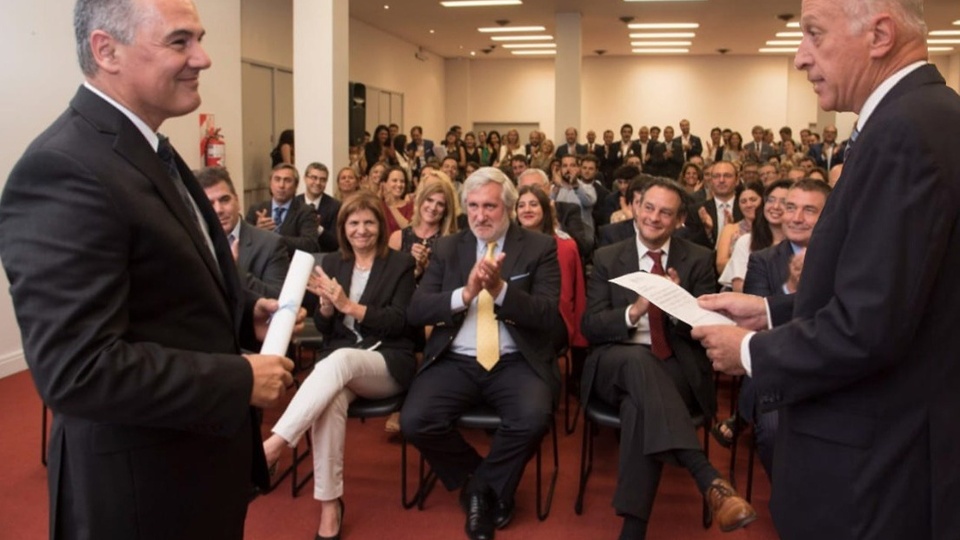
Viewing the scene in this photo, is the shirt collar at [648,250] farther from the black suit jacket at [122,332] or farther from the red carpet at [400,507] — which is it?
the black suit jacket at [122,332]

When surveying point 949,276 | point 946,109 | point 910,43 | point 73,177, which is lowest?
point 949,276

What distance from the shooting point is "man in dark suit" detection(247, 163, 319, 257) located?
547 centimetres

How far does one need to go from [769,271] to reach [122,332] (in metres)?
2.96

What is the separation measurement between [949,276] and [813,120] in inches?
812

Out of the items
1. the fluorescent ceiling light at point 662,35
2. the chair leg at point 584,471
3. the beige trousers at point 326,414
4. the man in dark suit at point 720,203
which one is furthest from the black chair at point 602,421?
the fluorescent ceiling light at point 662,35

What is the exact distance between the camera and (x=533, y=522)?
3.15 meters

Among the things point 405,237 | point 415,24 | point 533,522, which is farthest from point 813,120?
point 533,522

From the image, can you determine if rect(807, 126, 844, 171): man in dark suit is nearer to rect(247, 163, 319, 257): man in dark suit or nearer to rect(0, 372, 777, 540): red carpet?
rect(247, 163, 319, 257): man in dark suit

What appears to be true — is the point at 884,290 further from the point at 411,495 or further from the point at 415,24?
the point at 415,24

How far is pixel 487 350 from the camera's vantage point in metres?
3.26

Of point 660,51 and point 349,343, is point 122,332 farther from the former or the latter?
point 660,51

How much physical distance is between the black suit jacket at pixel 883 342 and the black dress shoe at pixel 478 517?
1.69m

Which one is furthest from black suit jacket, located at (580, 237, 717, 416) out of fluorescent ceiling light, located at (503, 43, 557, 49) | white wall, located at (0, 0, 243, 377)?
fluorescent ceiling light, located at (503, 43, 557, 49)

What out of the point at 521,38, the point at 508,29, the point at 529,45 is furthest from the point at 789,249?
the point at 529,45
